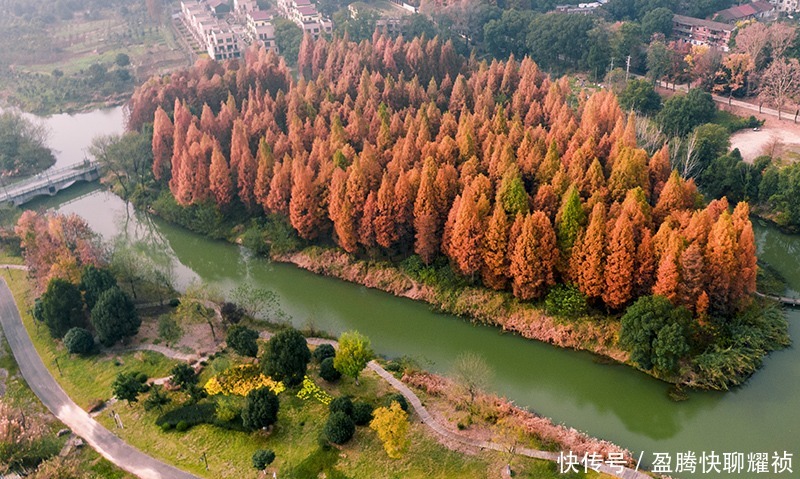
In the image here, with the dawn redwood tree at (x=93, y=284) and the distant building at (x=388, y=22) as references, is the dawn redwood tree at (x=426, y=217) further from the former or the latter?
the distant building at (x=388, y=22)

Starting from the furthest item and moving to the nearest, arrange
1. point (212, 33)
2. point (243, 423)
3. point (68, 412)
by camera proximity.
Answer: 1. point (212, 33)
2. point (68, 412)
3. point (243, 423)

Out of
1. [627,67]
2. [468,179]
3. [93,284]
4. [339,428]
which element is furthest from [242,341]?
[627,67]

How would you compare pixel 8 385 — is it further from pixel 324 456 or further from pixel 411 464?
pixel 411 464

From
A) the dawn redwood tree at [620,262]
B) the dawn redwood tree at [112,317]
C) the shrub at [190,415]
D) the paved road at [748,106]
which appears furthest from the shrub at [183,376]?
the paved road at [748,106]

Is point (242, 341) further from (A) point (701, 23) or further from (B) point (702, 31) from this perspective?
(A) point (701, 23)

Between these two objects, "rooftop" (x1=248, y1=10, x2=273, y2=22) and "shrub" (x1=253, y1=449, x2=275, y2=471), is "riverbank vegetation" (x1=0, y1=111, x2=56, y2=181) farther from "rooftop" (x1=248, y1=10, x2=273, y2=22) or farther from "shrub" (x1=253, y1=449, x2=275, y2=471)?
"shrub" (x1=253, y1=449, x2=275, y2=471)

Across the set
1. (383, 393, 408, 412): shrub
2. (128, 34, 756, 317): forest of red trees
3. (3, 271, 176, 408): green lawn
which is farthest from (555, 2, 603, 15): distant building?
(3, 271, 176, 408): green lawn
